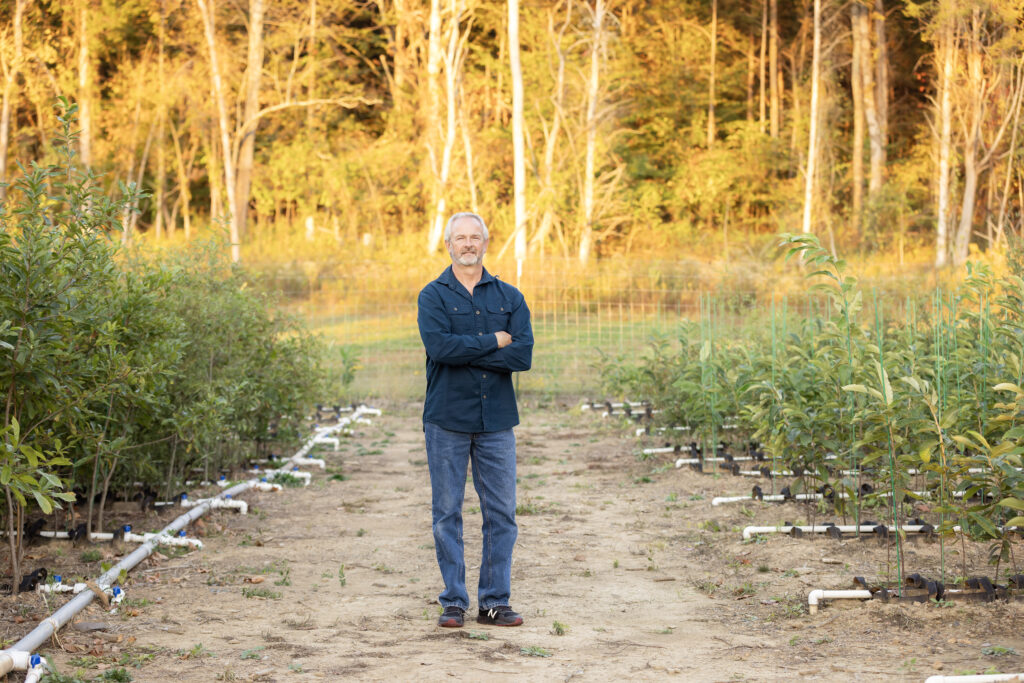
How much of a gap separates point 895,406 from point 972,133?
2142cm

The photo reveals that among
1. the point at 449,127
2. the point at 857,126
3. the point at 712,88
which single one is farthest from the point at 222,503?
the point at 712,88

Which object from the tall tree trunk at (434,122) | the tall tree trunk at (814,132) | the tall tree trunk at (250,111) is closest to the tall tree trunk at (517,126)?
the tall tree trunk at (434,122)

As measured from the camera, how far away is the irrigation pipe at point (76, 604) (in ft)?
13.1

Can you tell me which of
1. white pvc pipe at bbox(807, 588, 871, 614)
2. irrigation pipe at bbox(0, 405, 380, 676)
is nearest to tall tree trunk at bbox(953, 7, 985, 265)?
white pvc pipe at bbox(807, 588, 871, 614)

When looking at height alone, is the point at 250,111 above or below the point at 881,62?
below

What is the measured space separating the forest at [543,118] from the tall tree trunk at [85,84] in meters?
0.10

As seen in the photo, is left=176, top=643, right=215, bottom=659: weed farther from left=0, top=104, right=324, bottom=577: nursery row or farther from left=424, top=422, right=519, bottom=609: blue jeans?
left=424, top=422, right=519, bottom=609: blue jeans

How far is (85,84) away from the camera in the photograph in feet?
92.5

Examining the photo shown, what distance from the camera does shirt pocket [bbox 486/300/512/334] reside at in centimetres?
509

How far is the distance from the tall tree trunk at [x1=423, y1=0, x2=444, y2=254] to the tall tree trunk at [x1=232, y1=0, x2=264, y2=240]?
171 inches

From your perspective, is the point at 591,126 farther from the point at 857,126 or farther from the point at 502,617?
the point at 502,617

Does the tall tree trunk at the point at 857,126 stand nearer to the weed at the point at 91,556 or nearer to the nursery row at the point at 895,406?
the nursery row at the point at 895,406

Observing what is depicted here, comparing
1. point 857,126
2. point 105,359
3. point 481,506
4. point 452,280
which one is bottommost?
point 481,506

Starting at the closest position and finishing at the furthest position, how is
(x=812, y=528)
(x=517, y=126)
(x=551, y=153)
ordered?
(x=812, y=528) → (x=517, y=126) → (x=551, y=153)
